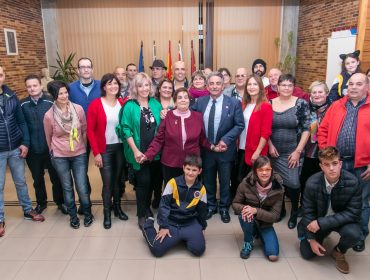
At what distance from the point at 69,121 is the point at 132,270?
1.44m

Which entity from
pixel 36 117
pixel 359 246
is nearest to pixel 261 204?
pixel 359 246

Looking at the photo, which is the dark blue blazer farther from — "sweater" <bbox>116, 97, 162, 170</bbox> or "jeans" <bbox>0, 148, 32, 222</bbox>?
"jeans" <bbox>0, 148, 32, 222</bbox>

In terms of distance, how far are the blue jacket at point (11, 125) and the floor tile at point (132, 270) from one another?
1.50 metres

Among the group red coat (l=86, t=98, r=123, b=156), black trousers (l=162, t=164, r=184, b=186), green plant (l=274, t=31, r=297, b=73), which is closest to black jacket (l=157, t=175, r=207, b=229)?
black trousers (l=162, t=164, r=184, b=186)

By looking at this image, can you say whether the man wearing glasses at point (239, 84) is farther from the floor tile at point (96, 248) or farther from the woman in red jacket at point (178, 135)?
the floor tile at point (96, 248)

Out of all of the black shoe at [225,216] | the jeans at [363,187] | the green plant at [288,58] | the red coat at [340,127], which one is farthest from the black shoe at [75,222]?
the green plant at [288,58]

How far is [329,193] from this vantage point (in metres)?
2.47

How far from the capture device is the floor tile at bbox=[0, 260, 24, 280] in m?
2.46

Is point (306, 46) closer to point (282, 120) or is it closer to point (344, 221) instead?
point (282, 120)

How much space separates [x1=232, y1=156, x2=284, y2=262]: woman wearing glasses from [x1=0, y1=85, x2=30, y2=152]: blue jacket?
214 centimetres

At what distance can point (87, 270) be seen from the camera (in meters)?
2.51

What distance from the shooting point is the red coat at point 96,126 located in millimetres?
2982

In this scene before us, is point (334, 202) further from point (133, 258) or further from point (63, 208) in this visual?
point (63, 208)

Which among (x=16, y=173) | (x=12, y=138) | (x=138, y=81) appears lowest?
(x=16, y=173)
